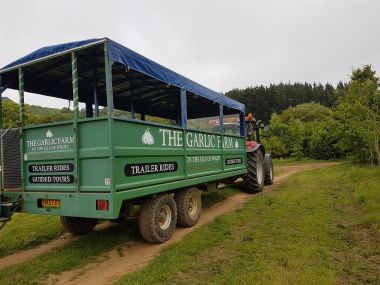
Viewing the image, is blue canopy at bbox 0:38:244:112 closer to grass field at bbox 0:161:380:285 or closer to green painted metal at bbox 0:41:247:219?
green painted metal at bbox 0:41:247:219

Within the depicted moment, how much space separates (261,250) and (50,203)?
310 cm

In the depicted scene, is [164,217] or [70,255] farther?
[164,217]

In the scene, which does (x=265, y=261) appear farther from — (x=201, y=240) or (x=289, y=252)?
(x=201, y=240)

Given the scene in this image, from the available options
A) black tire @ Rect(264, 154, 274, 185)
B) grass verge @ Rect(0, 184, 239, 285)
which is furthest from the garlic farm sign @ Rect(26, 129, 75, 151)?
black tire @ Rect(264, 154, 274, 185)

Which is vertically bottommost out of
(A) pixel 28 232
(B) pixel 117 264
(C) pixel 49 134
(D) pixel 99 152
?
(B) pixel 117 264

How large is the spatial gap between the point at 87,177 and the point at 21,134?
5.04 ft

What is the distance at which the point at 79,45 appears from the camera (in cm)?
469

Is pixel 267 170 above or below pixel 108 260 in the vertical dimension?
above

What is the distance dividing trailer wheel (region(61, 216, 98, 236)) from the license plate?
1.04 meters

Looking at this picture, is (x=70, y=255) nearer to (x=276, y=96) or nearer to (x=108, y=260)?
(x=108, y=260)

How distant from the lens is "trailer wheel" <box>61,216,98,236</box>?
6070 mm

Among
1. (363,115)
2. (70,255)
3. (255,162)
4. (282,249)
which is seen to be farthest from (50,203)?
(363,115)

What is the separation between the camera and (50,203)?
16.2 ft

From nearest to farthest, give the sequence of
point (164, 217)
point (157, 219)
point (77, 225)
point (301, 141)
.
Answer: point (157, 219) → point (164, 217) → point (77, 225) → point (301, 141)
